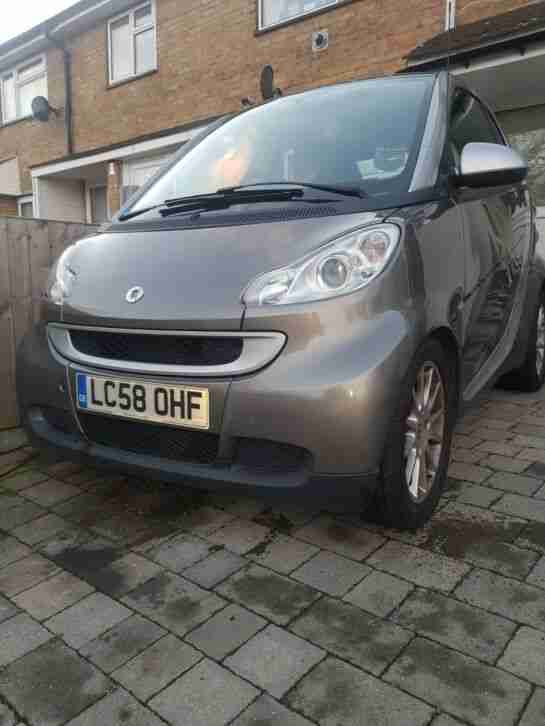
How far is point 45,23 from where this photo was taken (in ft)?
41.4

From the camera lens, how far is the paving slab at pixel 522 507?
230 centimetres

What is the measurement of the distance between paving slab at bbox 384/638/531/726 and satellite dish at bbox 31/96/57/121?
1436 centimetres

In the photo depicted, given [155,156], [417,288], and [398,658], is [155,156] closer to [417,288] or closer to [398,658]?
[417,288]

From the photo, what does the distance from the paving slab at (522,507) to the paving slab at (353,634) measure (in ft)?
3.02

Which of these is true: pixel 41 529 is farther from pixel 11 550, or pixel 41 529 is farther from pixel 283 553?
pixel 283 553

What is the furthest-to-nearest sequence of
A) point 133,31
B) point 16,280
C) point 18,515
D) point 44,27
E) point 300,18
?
point 44,27, point 133,31, point 300,18, point 16,280, point 18,515

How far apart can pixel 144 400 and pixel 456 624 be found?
3.76ft

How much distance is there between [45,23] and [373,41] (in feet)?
27.2

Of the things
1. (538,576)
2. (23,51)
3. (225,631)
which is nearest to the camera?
(225,631)

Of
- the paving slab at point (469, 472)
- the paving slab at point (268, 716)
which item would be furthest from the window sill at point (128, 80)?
the paving slab at point (268, 716)

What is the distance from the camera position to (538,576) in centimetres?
189

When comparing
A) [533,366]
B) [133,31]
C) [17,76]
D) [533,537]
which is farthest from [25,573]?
[17,76]

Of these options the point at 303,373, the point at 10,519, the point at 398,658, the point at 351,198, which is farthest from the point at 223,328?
the point at 10,519

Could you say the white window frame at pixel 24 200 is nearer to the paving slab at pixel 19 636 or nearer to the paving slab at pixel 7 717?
the paving slab at pixel 19 636
